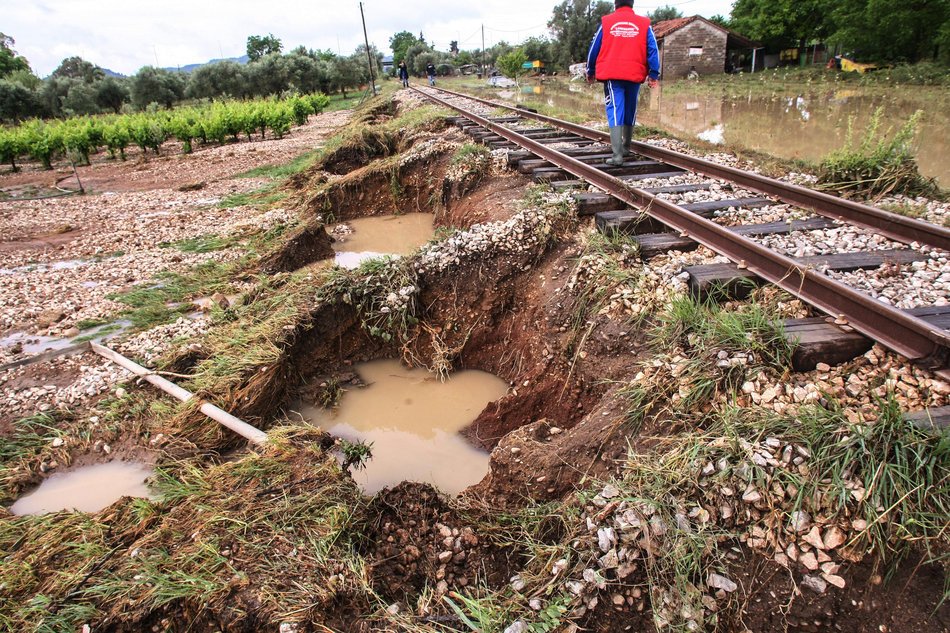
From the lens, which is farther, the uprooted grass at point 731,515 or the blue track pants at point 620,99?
the blue track pants at point 620,99

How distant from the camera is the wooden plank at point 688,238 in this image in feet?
13.3

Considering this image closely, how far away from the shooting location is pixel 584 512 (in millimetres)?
2418

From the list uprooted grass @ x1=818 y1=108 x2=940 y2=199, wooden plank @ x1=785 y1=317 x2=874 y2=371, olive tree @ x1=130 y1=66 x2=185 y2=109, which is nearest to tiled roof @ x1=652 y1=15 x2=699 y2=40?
uprooted grass @ x1=818 y1=108 x2=940 y2=199

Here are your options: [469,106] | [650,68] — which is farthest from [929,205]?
[469,106]

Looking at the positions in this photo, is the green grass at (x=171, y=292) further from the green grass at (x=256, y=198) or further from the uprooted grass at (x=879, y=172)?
the uprooted grass at (x=879, y=172)

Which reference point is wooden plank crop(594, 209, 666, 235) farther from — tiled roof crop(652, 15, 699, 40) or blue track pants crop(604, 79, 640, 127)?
tiled roof crop(652, 15, 699, 40)

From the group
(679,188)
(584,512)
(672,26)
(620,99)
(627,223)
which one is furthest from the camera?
(672,26)

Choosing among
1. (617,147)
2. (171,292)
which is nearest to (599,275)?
(617,147)

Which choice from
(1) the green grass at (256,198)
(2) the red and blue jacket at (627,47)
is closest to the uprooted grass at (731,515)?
(2) the red and blue jacket at (627,47)

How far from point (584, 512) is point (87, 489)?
362 cm

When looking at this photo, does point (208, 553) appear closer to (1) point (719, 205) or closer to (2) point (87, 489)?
(2) point (87, 489)

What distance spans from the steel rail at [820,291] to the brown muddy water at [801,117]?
4.67 meters

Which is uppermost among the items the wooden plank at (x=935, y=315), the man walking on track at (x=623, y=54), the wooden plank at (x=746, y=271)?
the man walking on track at (x=623, y=54)

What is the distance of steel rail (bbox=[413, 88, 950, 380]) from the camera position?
2367mm
